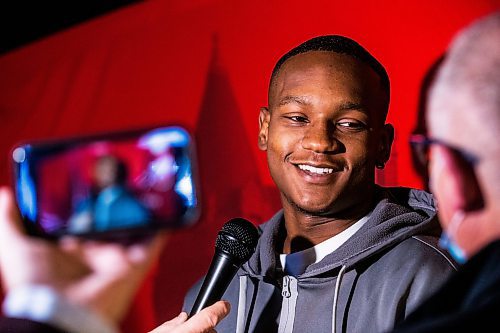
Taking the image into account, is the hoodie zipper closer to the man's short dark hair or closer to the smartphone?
the smartphone

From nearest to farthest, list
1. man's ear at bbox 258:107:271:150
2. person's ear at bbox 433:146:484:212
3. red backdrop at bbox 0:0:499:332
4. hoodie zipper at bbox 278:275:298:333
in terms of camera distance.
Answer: person's ear at bbox 433:146:484:212 → hoodie zipper at bbox 278:275:298:333 → man's ear at bbox 258:107:271:150 → red backdrop at bbox 0:0:499:332

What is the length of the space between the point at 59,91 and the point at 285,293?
4.59 feet

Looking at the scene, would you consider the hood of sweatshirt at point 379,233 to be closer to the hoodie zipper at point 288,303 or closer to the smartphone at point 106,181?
the hoodie zipper at point 288,303

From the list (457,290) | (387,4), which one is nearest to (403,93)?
(387,4)

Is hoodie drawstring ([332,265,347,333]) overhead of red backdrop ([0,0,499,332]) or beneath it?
beneath

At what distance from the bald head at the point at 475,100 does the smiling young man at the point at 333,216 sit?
22.5 inches

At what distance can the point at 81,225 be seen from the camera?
1119mm

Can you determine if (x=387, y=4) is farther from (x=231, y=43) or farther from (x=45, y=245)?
(x=45, y=245)

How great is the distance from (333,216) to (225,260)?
346 millimetres

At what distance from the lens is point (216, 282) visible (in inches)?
54.6

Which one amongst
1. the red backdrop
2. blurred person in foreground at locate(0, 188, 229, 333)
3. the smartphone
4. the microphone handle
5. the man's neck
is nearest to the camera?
blurred person in foreground at locate(0, 188, 229, 333)

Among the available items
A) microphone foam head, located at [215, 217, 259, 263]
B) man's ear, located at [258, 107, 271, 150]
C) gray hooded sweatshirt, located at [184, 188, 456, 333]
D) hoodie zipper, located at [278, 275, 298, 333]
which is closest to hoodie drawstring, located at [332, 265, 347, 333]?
gray hooded sweatshirt, located at [184, 188, 456, 333]

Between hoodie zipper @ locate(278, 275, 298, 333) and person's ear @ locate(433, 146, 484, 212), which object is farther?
hoodie zipper @ locate(278, 275, 298, 333)

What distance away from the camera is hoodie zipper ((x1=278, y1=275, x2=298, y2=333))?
58.6 inches
